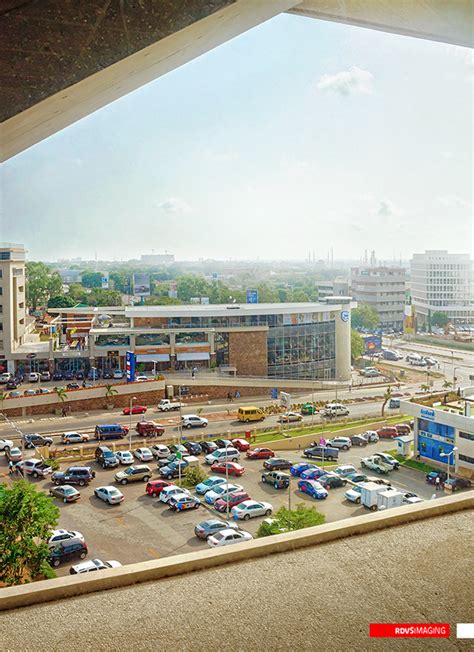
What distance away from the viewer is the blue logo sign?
16.6 feet

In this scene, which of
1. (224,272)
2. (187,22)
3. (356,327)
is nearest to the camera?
(187,22)

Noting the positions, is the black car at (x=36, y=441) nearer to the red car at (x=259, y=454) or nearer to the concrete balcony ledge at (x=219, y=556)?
the red car at (x=259, y=454)

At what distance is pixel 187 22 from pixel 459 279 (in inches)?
208

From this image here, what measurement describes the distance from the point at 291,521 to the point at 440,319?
3.50 m

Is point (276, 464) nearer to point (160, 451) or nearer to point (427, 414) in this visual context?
point (160, 451)

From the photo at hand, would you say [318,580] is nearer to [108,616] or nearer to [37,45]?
[108,616]

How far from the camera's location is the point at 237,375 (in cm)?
883

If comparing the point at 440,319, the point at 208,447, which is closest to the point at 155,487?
the point at 208,447

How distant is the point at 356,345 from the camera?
10734mm

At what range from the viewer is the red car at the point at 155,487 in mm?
4227

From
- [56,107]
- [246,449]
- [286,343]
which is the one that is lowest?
[246,449]

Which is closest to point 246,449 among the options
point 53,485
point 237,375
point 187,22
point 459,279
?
point 53,485

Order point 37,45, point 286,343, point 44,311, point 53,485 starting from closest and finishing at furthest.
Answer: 1. point 37,45
2. point 53,485
3. point 44,311
4. point 286,343

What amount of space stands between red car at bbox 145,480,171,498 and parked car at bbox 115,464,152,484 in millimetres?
176
